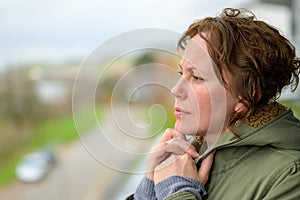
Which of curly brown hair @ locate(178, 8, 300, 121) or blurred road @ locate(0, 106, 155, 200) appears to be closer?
curly brown hair @ locate(178, 8, 300, 121)

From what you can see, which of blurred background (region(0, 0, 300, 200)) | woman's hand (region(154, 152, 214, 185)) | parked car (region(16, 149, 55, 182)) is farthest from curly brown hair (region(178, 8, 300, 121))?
parked car (region(16, 149, 55, 182))

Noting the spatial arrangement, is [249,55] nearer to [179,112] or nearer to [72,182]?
[179,112]

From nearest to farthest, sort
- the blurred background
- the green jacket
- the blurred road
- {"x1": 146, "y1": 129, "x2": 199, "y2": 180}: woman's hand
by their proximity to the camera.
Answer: the green jacket, {"x1": 146, "y1": 129, "x2": 199, "y2": 180}: woman's hand, the blurred background, the blurred road

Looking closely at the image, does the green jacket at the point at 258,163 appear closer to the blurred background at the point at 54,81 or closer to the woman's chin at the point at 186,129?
the woman's chin at the point at 186,129

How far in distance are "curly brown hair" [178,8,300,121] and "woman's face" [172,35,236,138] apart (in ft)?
0.06

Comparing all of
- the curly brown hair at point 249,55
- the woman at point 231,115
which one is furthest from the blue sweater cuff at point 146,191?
the curly brown hair at point 249,55

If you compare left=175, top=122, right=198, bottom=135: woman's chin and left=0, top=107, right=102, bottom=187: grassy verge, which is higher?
left=175, top=122, right=198, bottom=135: woman's chin

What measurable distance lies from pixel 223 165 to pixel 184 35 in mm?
271

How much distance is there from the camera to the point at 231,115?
928mm

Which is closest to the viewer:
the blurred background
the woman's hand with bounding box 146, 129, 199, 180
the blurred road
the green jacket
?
the green jacket

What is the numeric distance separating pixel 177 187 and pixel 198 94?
18cm

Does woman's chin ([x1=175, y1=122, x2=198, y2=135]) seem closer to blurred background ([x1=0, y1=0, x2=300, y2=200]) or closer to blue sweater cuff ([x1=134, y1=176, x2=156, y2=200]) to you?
blue sweater cuff ([x1=134, y1=176, x2=156, y2=200])

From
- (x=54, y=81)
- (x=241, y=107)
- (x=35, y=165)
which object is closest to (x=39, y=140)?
(x=35, y=165)

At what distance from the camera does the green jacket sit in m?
0.83
